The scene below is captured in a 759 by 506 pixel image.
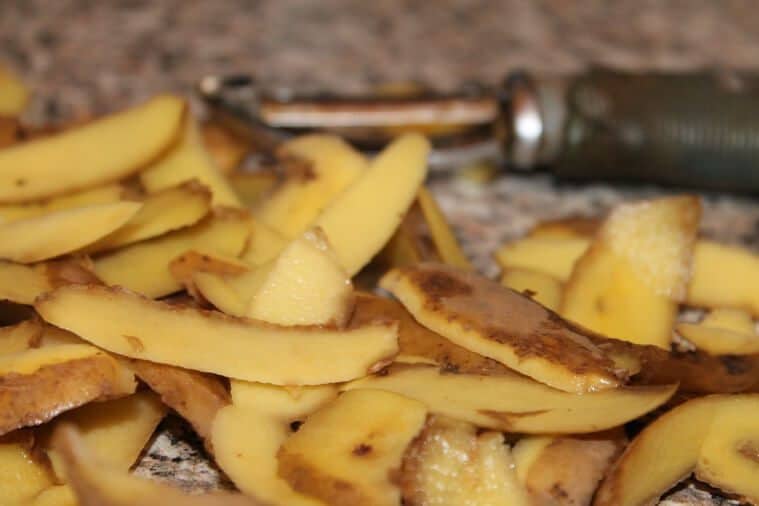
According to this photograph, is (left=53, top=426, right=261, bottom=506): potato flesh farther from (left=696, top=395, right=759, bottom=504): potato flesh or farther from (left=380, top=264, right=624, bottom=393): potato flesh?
(left=696, top=395, right=759, bottom=504): potato flesh

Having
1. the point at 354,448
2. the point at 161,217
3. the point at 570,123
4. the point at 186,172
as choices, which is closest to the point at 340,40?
the point at 570,123

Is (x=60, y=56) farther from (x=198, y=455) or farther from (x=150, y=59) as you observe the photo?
(x=198, y=455)

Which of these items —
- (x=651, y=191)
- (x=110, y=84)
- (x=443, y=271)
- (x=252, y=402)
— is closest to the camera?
(x=252, y=402)

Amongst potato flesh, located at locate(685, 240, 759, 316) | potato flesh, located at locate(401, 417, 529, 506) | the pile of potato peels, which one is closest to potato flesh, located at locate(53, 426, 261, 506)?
the pile of potato peels

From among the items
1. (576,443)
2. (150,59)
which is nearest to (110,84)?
(150,59)

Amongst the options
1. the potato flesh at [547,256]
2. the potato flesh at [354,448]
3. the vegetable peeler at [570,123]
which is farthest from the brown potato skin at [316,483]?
the vegetable peeler at [570,123]

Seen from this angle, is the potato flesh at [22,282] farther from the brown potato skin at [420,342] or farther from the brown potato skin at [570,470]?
the brown potato skin at [570,470]

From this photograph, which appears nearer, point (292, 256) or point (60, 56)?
point (292, 256)
